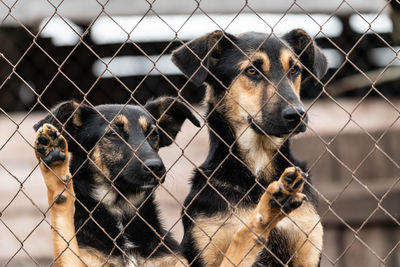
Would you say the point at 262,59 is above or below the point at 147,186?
above

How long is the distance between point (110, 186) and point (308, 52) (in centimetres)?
173

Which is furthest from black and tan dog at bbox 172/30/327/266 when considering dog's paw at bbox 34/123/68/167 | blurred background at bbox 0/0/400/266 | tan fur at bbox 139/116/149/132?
blurred background at bbox 0/0/400/266

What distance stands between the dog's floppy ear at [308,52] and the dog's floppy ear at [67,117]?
1.59 metres

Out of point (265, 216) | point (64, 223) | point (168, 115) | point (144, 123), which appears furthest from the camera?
point (168, 115)

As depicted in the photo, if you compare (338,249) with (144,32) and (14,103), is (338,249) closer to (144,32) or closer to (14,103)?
(144,32)

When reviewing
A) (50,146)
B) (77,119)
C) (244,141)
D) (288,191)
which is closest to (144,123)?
(77,119)

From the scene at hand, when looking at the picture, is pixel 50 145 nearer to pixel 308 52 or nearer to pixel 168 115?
pixel 168 115

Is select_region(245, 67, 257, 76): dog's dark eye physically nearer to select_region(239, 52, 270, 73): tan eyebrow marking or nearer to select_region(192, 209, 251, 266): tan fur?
select_region(239, 52, 270, 73): tan eyebrow marking

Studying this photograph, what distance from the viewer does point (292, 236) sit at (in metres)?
4.79

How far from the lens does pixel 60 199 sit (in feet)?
14.5

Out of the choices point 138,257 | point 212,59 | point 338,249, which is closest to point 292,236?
point 138,257

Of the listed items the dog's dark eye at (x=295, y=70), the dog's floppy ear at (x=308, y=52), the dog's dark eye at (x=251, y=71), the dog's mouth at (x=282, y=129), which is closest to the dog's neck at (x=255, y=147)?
the dog's mouth at (x=282, y=129)

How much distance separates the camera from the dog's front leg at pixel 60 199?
14.0 feet

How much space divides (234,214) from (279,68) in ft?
3.74
